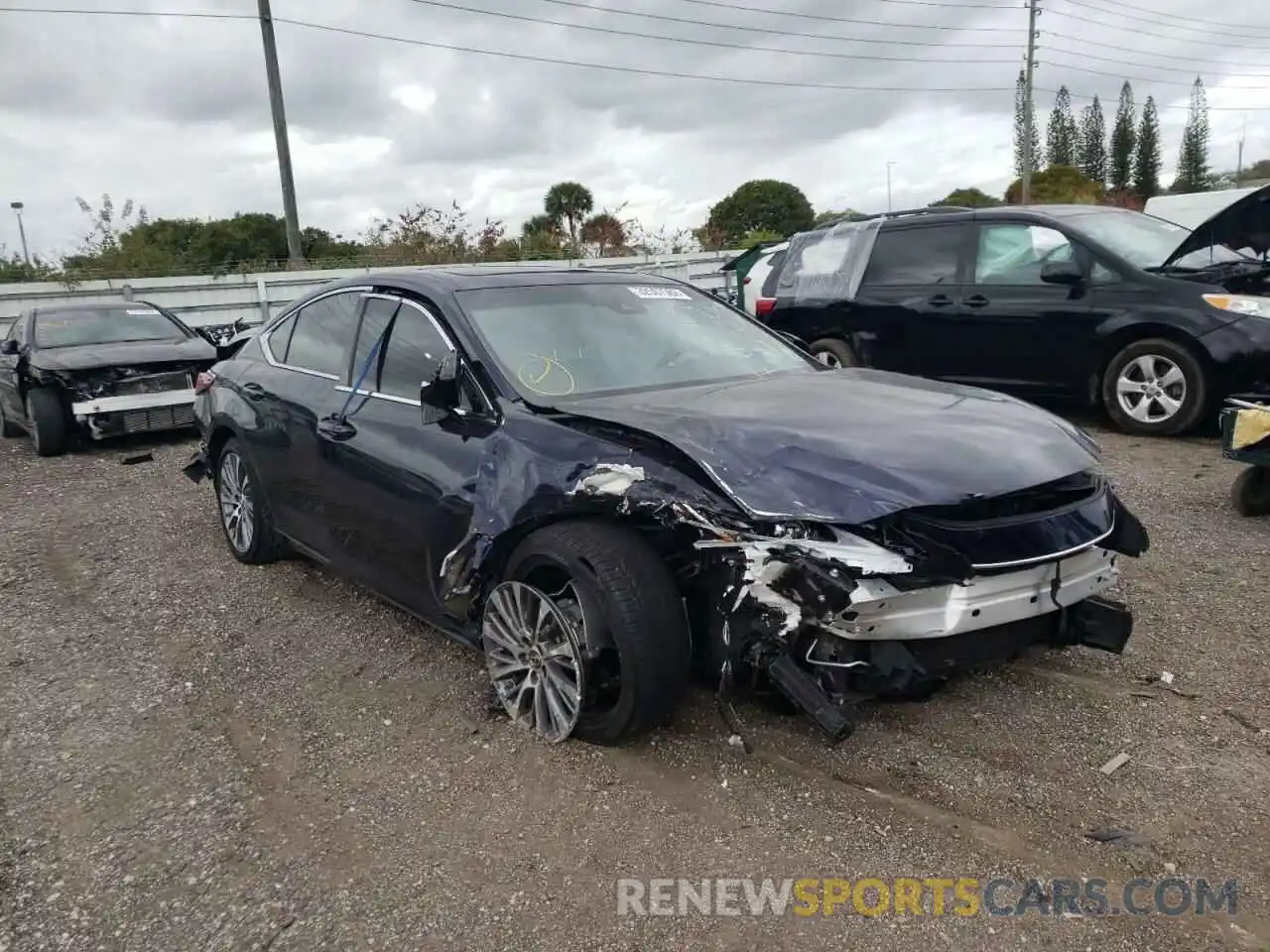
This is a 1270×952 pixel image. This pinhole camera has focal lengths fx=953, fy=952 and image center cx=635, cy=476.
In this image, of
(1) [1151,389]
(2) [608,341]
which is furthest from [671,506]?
(1) [1151,389]

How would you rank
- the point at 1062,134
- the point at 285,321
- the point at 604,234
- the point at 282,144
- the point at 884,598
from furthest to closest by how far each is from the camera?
1. the point at 1062,134
2. the point at 604,234
3. the point at 282,144
4. the point at 285,321
5. the point at 884,598

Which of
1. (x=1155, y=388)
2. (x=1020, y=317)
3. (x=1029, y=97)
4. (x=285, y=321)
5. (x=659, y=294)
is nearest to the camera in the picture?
(x=659, y=294)

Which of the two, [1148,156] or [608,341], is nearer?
[608,341]

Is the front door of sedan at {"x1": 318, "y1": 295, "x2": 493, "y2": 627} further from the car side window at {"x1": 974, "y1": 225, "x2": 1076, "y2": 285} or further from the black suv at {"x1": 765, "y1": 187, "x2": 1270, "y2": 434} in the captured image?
the car side window at {"x1": 974, "y1": 225, "x2": 1076, "y2": 285}

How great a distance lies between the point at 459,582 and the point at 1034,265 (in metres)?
6.05

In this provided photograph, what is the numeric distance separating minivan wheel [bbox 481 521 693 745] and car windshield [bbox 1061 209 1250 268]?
5985 millimetres

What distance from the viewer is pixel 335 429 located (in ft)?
13.6

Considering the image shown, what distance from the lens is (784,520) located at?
269 centimetres

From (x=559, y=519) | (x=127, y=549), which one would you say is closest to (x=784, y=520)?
(x=559, y=519)

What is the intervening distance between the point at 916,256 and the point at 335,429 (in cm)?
586

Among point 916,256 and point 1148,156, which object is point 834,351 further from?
point 1148,156

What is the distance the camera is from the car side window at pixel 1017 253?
24.7ft

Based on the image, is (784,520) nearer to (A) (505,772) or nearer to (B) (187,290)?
(A) (505,772)

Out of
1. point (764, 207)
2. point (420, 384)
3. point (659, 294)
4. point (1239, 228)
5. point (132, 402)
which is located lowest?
point (132, 402)
